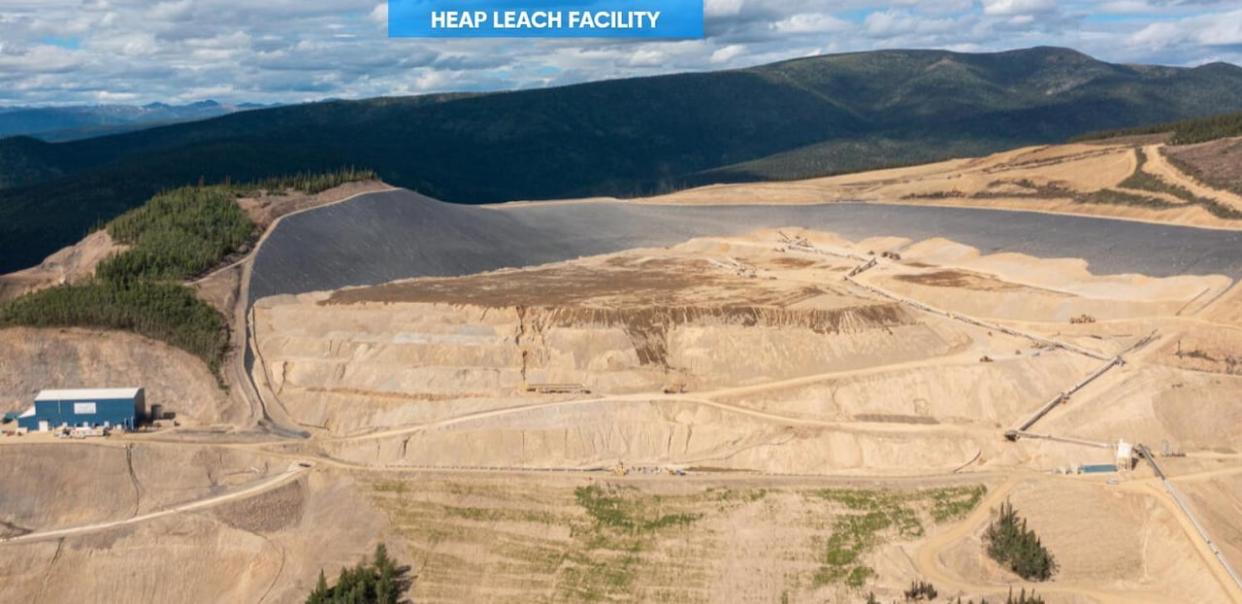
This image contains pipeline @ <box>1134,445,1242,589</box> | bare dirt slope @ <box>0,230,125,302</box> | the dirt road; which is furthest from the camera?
bare dirt slope @ <box>0,230,125,302</box>

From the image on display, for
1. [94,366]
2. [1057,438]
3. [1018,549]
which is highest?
[94,366]

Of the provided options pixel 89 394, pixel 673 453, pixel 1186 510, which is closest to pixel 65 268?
pixel 89 394

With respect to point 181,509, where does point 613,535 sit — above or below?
below

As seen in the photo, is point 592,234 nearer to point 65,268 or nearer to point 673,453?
point 65,268

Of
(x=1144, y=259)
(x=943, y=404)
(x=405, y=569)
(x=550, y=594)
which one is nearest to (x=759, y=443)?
(x=943, y=404)

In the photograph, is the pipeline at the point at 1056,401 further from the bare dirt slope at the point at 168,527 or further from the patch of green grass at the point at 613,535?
the bare dirt slope at the point at 168,527

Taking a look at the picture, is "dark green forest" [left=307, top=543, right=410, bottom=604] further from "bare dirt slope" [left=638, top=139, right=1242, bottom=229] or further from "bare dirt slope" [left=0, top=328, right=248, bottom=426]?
"bare dirt slope" [left=638, top=139, right=1242, bottom=229]

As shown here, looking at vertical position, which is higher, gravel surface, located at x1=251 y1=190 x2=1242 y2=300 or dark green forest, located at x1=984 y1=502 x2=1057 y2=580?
gravel surface, located at x1=251 y1=190 x2=1242 y2=300

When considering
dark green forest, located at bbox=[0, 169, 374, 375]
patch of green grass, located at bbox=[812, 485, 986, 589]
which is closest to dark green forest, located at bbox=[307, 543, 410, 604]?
patch of green grass, located at bbox=[812, 485, 986, 589]

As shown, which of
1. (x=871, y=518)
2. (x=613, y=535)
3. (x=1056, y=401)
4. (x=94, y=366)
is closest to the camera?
(x=613, y=535)
